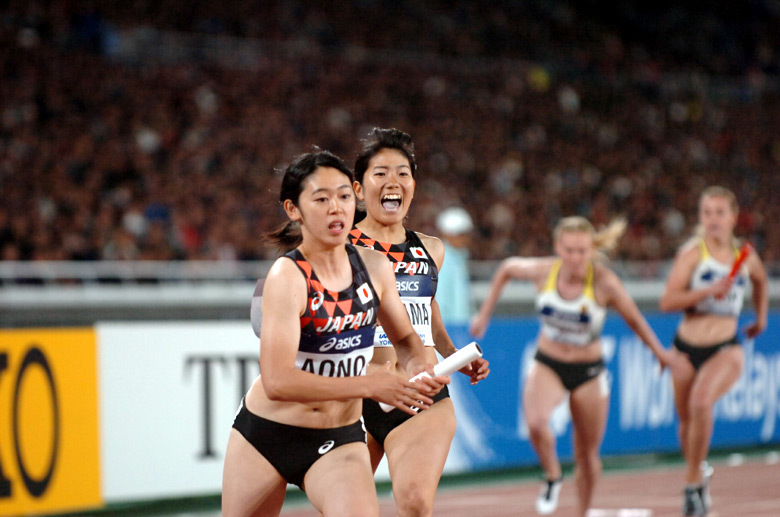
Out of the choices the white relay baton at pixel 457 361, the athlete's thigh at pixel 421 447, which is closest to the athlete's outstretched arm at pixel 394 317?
the white relay baton at pixel 457 361

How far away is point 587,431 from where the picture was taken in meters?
8.30

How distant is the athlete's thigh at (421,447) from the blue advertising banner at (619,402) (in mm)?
→ 5572

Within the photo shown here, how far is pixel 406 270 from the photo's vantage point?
5.64 metres

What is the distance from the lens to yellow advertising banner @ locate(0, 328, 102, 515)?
842 cm

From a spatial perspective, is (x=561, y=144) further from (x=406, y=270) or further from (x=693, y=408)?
(x=406, y=270)

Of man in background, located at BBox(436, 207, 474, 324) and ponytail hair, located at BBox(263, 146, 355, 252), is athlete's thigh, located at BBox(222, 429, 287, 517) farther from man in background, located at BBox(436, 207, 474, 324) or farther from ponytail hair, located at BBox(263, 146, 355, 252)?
man in background, located at BBox(436, 207, 474, 324)

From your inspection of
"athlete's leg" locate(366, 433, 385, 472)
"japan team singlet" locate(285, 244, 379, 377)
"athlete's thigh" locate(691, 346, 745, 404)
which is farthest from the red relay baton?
"japan team singlet" locate(285, 244, 379, 377)

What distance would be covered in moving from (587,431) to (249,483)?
421 cm

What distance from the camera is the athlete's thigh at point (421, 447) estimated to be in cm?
529

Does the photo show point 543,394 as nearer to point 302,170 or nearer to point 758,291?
point 758,291

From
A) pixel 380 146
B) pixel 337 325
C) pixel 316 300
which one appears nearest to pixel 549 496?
A: pixel 380 146

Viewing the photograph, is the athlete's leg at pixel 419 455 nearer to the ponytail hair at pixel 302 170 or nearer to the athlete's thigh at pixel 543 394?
the ponytail hair at pixel 302 170

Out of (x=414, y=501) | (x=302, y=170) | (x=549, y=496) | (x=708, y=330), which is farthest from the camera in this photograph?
(x=708, y=330)

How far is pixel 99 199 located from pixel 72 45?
17.1ft
